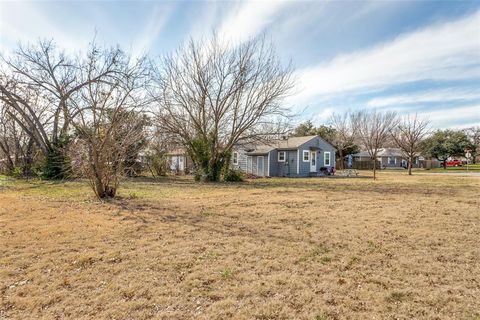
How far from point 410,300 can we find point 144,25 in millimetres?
12823

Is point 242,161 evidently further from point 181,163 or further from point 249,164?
point 181,163

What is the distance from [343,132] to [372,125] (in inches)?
160

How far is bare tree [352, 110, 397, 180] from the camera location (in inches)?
1576

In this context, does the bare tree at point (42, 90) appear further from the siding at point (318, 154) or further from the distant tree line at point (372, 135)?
the distant tree line at point (372, 135)

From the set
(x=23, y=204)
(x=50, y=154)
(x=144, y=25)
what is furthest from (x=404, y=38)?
(x=50, y=154)

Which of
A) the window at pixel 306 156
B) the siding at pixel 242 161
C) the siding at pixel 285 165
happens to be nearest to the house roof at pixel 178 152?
the siding at pixel 242 161

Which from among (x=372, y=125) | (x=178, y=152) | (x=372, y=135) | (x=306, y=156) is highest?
(x=372, y=125)

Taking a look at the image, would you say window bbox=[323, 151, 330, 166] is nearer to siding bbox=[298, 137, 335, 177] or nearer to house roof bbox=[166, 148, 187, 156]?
siding bbox=[298, 137, 335, 177]

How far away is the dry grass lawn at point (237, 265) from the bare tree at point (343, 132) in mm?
35185

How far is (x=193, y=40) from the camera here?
60.2 ft

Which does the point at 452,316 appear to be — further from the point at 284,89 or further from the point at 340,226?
the point at 284,89

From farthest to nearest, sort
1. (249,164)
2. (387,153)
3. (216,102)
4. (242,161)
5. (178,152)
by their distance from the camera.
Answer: (387,153)
(178,152)
(242,161)
(249,164)
(216,102)

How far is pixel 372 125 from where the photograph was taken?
42969 millimetres

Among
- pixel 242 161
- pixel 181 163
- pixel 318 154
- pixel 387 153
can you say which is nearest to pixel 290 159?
pixel 318 154
